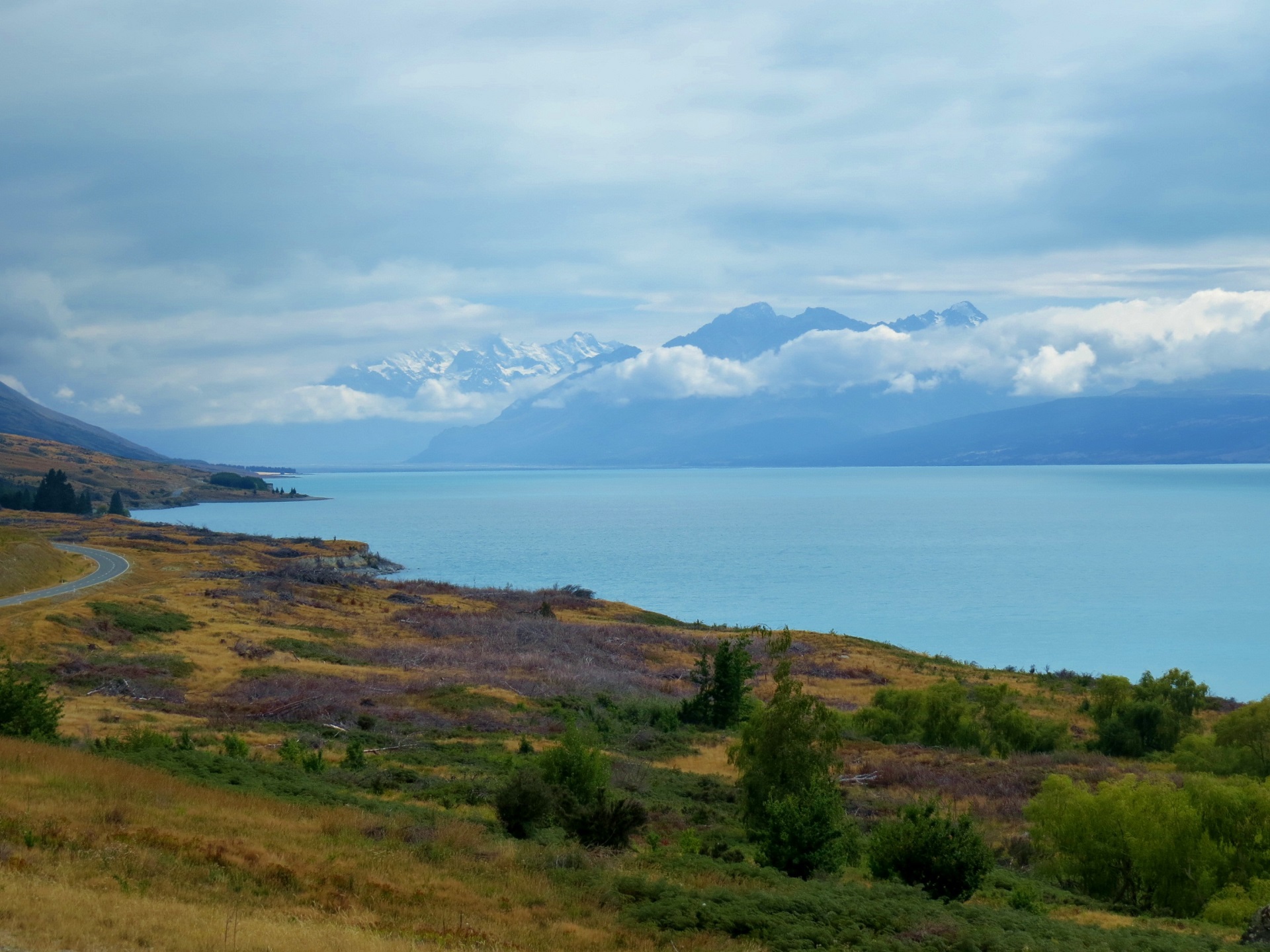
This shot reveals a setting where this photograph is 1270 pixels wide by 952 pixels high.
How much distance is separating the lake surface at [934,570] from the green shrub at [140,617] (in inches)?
1720

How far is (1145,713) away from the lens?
107 feet

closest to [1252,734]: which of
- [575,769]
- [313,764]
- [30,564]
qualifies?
[575,769]

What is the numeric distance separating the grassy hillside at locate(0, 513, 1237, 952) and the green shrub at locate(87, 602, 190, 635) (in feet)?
0.82

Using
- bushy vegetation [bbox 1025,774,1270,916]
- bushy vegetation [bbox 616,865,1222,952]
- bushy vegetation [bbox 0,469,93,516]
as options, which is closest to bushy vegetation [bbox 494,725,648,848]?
bushy vegetation [bbox 616,865,1222,952]

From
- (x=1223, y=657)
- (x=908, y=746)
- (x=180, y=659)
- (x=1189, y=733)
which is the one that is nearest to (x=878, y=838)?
(x=908, y=746)

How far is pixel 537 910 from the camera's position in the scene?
1166cm

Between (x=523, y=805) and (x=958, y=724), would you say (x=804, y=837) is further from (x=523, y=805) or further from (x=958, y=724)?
(x=958, y=724)

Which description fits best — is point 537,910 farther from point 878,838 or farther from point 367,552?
point 367,552

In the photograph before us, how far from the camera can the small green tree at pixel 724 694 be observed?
34.1m

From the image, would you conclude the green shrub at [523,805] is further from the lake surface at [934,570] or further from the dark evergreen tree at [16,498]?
the dark evergreen tree at [16,498]

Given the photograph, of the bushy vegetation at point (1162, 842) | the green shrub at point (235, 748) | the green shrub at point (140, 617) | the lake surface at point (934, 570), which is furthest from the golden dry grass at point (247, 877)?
the lake surface at point (934, 570)

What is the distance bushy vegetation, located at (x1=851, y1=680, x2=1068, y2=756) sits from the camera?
32.4 m

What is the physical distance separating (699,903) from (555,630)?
4321 cm

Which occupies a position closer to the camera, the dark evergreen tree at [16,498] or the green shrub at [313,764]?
the green shrub at [313,764]
